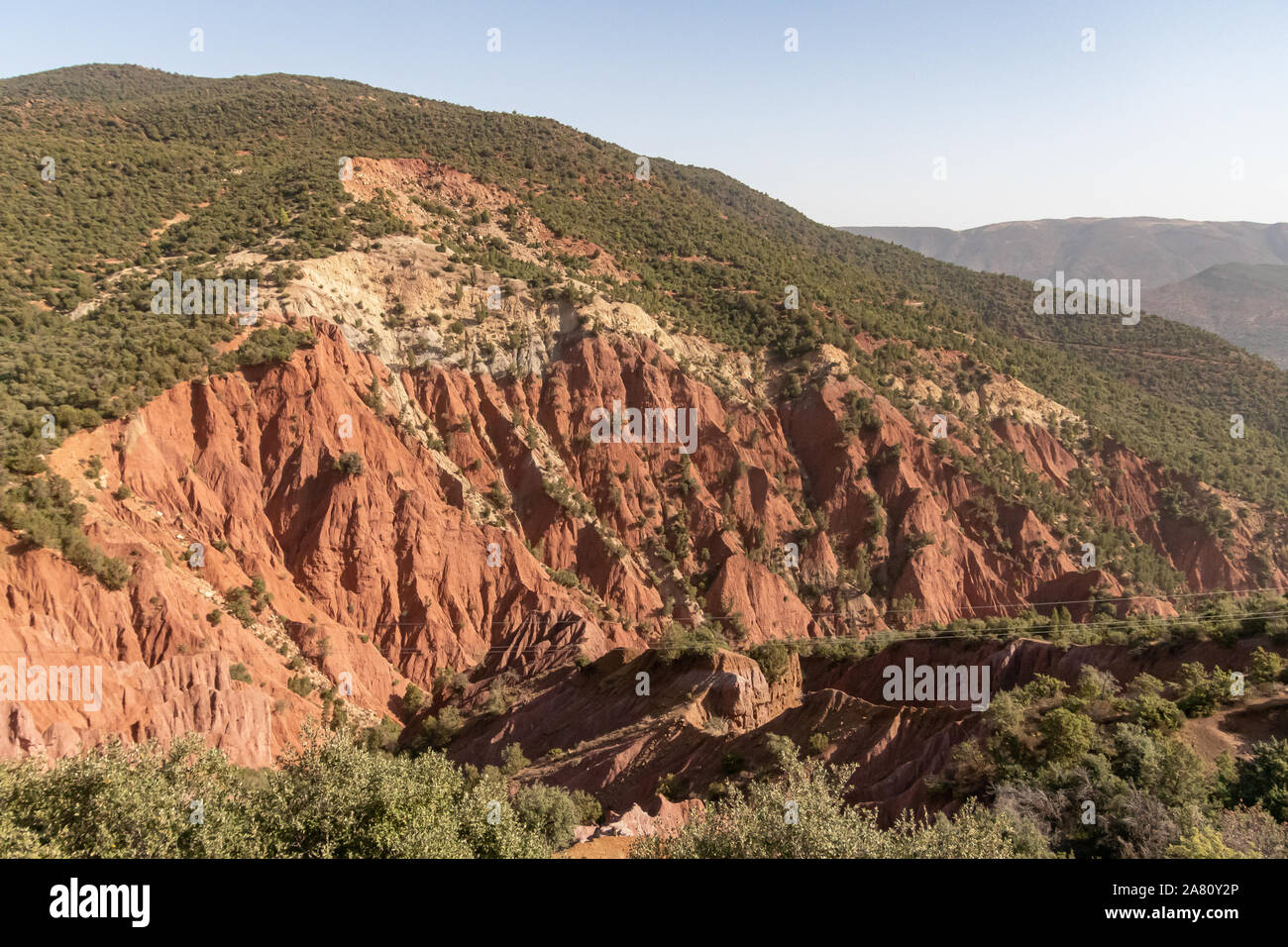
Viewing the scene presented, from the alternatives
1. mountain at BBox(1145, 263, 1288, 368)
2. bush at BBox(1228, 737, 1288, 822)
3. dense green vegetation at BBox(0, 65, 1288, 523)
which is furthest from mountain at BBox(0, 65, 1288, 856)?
mountain at BBox(1145, 263, 1288, 368)

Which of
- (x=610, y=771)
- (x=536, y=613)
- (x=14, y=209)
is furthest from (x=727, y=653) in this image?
(x=14, y=209)

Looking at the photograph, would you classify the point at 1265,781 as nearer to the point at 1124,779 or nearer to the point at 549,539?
the point at 1124,779

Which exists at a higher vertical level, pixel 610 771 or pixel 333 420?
pixel 333 420

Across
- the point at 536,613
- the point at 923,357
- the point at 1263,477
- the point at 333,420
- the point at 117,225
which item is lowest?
the point at 536,613

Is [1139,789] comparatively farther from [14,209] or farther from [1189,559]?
[14,209]

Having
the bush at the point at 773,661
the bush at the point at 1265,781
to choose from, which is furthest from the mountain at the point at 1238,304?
the bush at the point at 1265,781

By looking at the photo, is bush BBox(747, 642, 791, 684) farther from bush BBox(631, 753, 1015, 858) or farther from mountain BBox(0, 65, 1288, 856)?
bush BBox(631, 753, 1015, 858)
